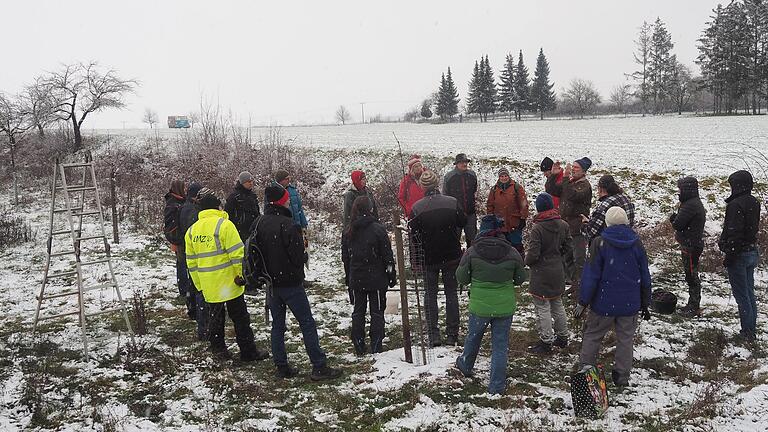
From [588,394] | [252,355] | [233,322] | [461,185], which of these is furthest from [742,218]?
[233,322]

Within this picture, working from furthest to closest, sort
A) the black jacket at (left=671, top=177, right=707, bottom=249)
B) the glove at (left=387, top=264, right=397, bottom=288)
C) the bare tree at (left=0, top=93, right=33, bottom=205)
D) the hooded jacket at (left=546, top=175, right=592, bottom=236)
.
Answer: the bare tree at (left=0, top=93, right=33, bottom=205)
the hooded jacket at (left=546, top=175, right=592, bottom=236)
the black jacket at (left=671, top=177, right=707, bottom=249)
the glove at (left=387, top=264, right=397, bottom=288)

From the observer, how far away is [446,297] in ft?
19.5

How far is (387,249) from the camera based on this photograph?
547cm

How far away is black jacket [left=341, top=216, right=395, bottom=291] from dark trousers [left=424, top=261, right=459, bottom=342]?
0.62 metres

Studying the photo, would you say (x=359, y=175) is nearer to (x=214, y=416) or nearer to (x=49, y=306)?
(x=214, y=416)

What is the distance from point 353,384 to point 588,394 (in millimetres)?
2233

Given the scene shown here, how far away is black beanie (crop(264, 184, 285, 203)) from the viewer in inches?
197

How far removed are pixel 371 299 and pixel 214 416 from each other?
206 cm

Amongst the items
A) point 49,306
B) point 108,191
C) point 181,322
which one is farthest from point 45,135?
point 181,322

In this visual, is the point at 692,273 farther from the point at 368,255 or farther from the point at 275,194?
the point at 275,194

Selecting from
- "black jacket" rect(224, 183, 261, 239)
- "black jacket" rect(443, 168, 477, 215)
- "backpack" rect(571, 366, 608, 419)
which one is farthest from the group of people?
"black jacket" rect(443, 168, 477, 215)

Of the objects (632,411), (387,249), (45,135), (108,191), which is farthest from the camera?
(45,135)

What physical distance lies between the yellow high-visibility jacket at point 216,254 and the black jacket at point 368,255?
4.03 feet

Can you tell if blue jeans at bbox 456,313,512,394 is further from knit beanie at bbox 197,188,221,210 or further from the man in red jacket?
the man in red jacket
